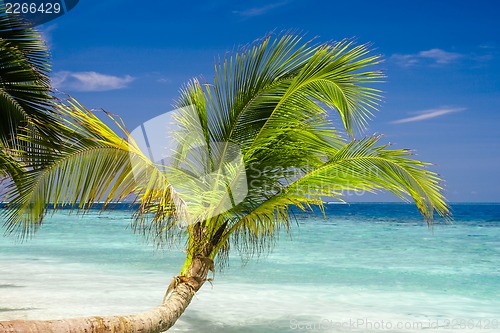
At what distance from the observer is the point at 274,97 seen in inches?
257

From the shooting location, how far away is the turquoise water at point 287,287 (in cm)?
824

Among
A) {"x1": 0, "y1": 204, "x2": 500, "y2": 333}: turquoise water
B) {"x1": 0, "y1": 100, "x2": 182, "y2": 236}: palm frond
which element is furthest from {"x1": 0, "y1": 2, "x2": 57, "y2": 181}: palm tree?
{"x1": 0, "y1": 204, "x2": 500, "y2": 333}: turquoise water

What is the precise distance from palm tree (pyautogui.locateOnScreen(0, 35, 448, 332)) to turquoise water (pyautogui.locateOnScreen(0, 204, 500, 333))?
622mm

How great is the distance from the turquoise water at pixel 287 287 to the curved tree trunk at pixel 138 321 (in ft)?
4.46

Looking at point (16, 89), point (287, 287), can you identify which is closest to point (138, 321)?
point (16, 89)

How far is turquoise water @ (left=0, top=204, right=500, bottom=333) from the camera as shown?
8.24 meters

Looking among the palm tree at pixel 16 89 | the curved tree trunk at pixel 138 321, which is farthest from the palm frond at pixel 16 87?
the curved tree trunk at pixel 138 321

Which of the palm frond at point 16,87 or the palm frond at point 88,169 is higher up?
the palm frond at point 16,87

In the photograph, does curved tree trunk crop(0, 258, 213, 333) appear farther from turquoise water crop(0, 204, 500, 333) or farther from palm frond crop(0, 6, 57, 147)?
palm frond crop(0, 6, 57, 147)

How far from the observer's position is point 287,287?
11695mm

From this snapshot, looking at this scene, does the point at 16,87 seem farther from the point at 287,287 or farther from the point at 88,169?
the point at 287,287

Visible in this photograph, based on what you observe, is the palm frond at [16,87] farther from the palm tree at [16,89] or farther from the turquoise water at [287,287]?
the turquoise water at [287,287]

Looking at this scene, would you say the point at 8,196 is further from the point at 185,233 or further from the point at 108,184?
the point at 185,233

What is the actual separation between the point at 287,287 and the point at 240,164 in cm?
583
